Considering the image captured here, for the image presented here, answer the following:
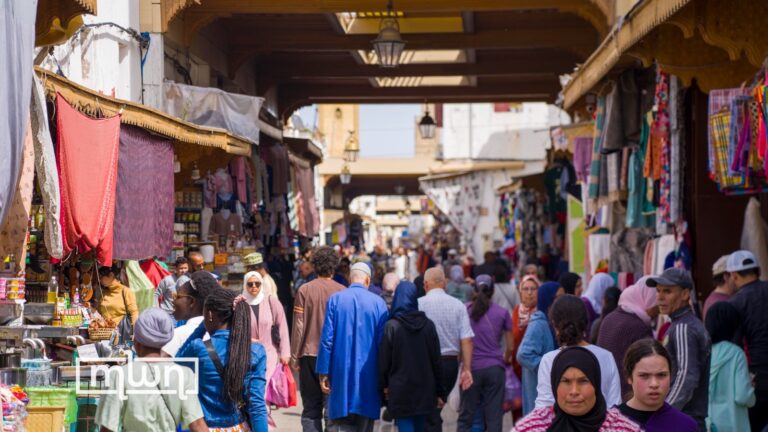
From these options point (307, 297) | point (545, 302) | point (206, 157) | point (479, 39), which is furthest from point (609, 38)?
point (479, 39)

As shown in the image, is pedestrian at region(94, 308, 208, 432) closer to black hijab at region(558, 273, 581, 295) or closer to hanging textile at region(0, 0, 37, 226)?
hanging textile at region(0, 0, 37, 226)

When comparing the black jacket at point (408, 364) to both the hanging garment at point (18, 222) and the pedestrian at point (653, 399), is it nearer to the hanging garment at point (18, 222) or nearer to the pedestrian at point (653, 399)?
the hanging garment at point (18, 222)

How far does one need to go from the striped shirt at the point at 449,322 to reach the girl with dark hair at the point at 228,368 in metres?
3.43

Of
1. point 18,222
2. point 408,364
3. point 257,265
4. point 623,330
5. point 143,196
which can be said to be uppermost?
point 143,196

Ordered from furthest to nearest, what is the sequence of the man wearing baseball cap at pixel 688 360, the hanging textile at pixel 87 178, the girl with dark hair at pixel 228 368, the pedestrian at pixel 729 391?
the hanging textile at pixel 87 178
the pedestrian at pixel 729 391
the man wearing baseball cap at pixel 688 360
the girl with dark hair at pixel 228 368

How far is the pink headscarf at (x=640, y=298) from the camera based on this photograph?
746 cm

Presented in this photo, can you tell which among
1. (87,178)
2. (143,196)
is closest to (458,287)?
(143,196)

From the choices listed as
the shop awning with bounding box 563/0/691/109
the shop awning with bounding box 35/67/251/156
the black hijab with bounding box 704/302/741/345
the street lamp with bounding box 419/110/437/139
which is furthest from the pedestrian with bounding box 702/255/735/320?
the street lamp with bounding box 419/110/437/139

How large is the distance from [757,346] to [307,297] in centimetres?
368

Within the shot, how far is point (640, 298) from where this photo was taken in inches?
306

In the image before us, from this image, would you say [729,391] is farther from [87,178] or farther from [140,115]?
[140,115]

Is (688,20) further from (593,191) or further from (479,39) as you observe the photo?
(479,39)

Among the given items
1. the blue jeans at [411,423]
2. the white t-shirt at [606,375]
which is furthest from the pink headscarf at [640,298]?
the blue jeans at [411,423]

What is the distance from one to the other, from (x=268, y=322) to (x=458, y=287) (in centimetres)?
334
